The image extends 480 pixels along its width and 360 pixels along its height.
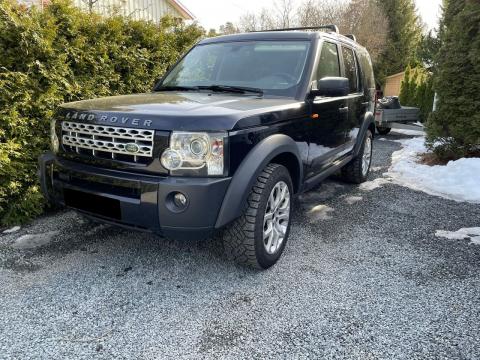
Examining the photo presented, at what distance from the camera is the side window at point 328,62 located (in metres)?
3.60

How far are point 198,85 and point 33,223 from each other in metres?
2.25

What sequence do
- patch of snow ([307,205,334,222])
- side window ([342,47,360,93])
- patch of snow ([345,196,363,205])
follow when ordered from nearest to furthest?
patch of snow ([307,205,334,222]) → side window ([342,47,360,93]) → patch of snow ([345,196,363,205])

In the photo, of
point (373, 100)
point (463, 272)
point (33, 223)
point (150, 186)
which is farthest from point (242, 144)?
point (373, 100)

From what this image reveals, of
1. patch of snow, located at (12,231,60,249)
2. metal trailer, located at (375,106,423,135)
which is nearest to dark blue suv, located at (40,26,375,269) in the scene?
patch of snow, located at (12,231,60,249)

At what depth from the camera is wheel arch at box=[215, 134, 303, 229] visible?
240 cm

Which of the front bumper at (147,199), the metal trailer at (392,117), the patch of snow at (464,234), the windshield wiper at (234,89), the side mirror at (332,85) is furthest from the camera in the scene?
the metal trailer at (392,117)

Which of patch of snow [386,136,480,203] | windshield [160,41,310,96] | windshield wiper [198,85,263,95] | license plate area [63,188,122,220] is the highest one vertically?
windshield [160,41,310,96]

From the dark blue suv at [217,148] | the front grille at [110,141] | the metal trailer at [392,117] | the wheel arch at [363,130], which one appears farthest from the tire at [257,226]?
the metal trailer at [392,117]

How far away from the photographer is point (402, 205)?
468 cm

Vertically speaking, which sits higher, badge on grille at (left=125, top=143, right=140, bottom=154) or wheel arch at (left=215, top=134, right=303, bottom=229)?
badge on grille at (left=125, top=143, right=140, bottom=154)

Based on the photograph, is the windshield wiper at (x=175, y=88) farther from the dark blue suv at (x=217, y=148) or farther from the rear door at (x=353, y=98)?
the rear door at (x=353, y=98)

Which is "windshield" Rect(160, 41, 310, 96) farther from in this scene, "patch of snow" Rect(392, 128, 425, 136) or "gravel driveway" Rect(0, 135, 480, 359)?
"patch of snow" Rect(392, 128, 425, 136)

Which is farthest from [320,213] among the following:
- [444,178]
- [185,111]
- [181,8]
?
[181,8]

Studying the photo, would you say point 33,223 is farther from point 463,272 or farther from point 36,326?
point 463,272
